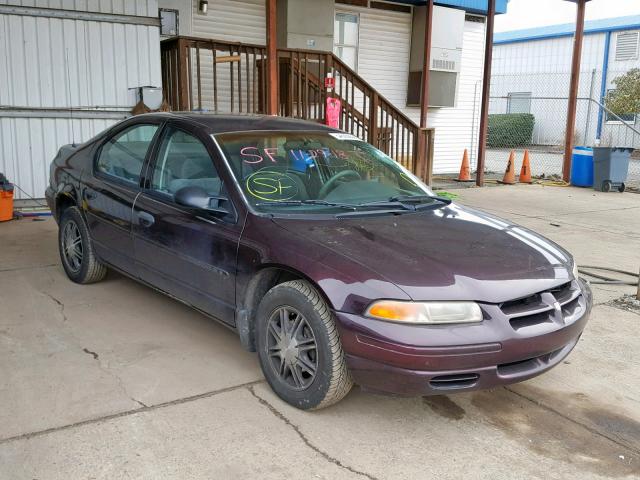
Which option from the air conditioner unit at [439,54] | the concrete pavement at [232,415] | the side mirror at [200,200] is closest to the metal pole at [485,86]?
the air conditioner unit at [439,54]

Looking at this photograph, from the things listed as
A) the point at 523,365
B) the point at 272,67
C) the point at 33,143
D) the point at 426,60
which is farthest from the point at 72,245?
the point at 426,60

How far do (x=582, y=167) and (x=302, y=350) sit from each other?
39.8 ft

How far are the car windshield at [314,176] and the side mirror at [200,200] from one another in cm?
16

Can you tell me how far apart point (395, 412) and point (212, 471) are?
1.06 metres

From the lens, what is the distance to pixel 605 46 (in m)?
28.1

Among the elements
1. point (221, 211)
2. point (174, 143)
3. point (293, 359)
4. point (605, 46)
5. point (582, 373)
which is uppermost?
point (605, 46)

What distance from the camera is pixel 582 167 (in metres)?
13.5

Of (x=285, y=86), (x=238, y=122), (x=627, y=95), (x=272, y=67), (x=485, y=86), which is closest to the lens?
(x=238, y=122)

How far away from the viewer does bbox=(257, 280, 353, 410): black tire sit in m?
2.97

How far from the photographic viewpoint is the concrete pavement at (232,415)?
109 inches

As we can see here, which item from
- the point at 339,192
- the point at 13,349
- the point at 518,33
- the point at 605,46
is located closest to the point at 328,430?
the point at 339,192

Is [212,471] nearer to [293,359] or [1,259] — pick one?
[293,359]

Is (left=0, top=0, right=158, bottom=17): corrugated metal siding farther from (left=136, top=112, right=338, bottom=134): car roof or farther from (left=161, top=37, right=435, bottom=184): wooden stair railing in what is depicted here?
(left=136, top=112, right=338, bottom=134): car roof

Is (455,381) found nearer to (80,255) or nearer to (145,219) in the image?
A: (145,219)
